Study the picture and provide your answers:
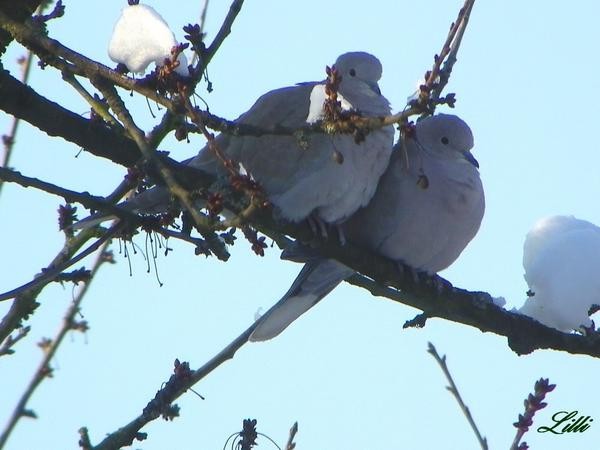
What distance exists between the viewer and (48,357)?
10.1 ft

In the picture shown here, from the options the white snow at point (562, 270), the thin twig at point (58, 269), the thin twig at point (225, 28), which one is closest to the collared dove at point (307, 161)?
the white snow at point (562, 270)

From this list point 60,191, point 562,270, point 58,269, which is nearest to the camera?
point 60,191

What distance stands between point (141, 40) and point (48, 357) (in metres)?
1.11

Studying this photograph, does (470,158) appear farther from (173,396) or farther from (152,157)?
(152,157)

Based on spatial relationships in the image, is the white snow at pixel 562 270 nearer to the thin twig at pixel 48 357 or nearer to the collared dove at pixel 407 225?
the collared dove at pixel 407 225

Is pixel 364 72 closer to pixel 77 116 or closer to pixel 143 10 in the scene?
pixel 143 10

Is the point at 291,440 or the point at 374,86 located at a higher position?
the point at 374,86

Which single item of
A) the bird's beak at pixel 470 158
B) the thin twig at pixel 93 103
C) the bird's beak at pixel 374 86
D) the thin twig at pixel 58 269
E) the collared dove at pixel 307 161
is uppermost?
the bird's beak at pixel 374 86

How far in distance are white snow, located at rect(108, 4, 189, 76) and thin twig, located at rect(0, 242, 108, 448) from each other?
65 cm

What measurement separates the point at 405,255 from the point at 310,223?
1.42 ft

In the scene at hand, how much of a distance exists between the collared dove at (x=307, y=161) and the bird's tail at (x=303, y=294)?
223 millimetres

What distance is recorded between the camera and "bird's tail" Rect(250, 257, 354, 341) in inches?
145

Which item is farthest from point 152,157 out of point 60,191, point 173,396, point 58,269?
point 173,396

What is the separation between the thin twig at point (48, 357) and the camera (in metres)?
2.92
